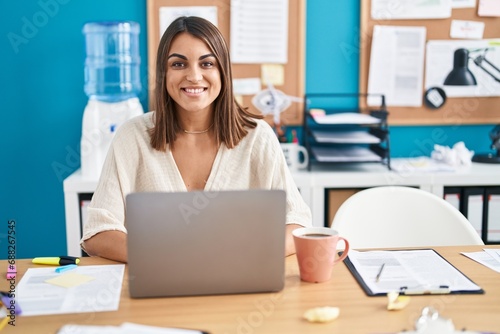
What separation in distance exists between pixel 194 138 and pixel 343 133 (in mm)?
1192

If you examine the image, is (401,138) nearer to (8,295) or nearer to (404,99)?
(404,99)

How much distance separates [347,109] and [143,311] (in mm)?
2064

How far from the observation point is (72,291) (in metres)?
1.15

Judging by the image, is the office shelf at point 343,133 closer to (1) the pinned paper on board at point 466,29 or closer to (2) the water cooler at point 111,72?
(1) the pinned paper on board at point 466,29

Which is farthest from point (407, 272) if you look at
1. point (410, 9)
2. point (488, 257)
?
point (410, 9)

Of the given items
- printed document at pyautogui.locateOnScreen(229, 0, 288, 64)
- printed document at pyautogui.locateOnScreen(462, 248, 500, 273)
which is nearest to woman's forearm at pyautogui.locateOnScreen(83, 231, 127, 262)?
printed document at pyautogui.locateOnScreen(462, 248, 500, 273)

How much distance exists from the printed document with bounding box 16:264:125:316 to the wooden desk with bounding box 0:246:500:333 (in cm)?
2

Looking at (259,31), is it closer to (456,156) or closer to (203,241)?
(456,156)

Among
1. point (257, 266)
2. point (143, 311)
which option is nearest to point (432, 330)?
point (257, 266)

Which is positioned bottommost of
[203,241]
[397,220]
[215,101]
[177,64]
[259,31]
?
[397,220]

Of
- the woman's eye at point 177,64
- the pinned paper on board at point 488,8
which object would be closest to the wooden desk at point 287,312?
the woman's eye at point 177,64

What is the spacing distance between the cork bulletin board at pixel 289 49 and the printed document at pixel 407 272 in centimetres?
156

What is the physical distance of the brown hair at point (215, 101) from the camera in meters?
1.67

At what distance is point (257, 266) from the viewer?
111cm
